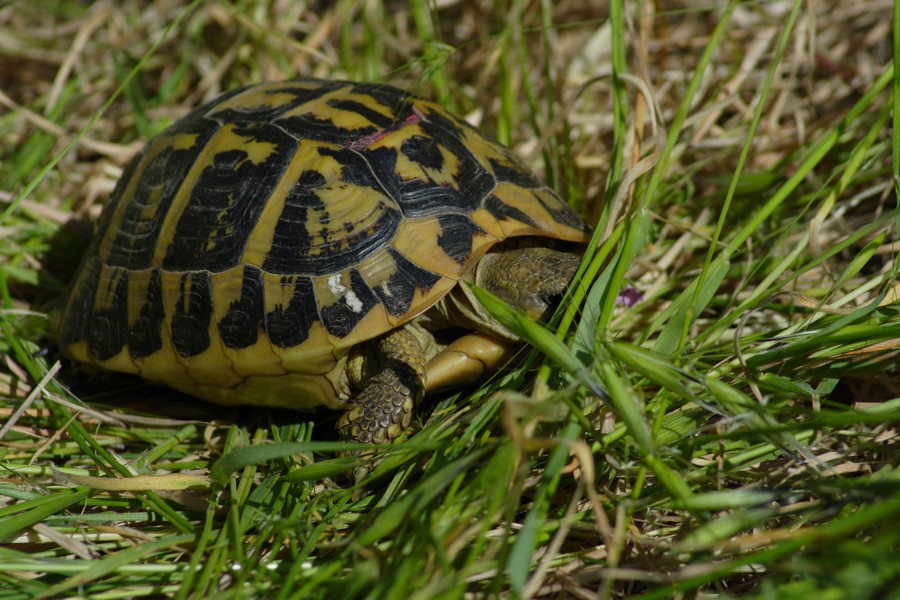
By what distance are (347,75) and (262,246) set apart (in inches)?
80.6

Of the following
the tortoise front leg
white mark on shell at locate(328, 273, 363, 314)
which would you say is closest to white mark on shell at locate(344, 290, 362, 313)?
white mark on shell at locate(328, 273, 363, 314)

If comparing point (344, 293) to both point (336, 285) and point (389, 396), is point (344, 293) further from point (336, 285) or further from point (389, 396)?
point (389, 396)

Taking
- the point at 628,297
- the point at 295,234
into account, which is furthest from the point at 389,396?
the point at 628,297

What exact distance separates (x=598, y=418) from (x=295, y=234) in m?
1.13

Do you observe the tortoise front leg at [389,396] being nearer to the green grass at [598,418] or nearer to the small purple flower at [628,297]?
the green grass at [598,418]

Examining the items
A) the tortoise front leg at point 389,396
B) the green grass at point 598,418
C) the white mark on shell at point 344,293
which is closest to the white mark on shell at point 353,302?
the white mark on shell at point 344,293

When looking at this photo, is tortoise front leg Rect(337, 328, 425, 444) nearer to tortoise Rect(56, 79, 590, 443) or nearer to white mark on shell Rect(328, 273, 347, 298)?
tortoise Rect(56, 79, 590, 443)

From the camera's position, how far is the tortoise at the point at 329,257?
2287 millimetres

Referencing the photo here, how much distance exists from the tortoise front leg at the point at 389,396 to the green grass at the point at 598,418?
101mm

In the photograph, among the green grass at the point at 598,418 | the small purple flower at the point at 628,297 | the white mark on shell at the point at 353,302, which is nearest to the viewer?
the green grass at the point at 598,418

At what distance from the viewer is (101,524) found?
6.79ft

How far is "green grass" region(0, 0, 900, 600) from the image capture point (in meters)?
1.59

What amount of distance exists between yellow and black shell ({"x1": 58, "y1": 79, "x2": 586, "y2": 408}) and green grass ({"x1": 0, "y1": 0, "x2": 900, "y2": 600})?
219 millimetres

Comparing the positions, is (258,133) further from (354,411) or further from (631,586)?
(631,586)
